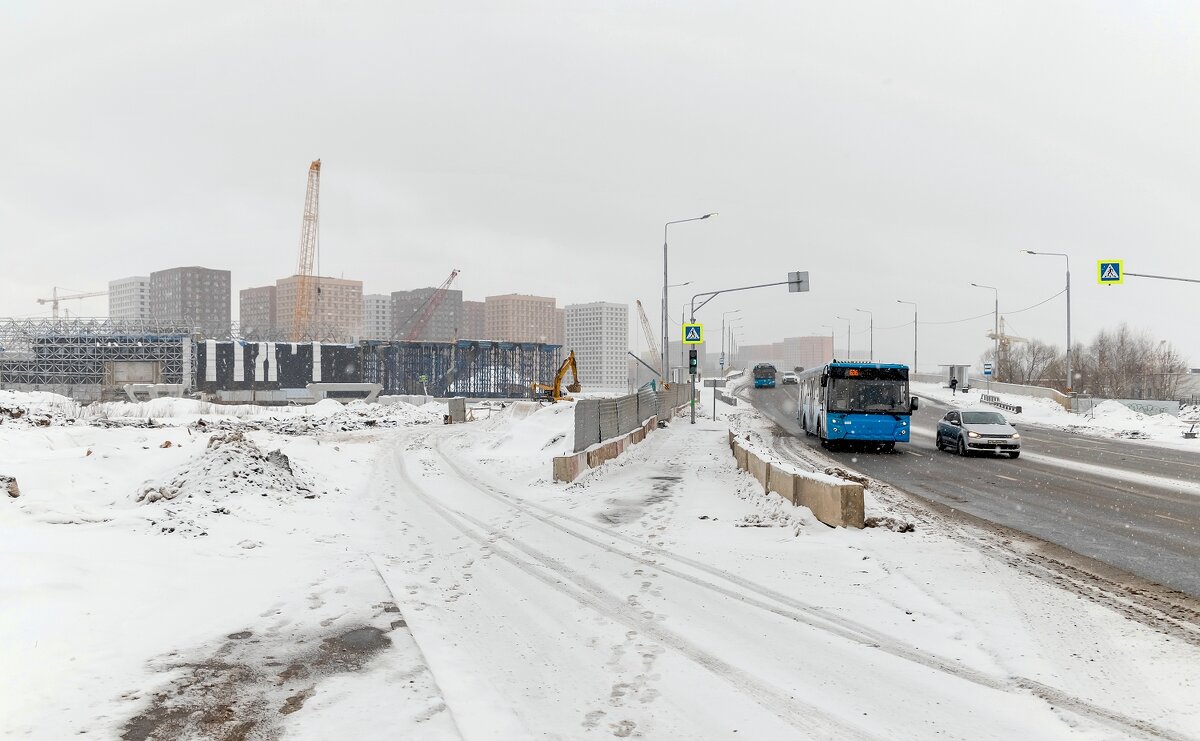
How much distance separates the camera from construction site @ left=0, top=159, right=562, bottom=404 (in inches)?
4230

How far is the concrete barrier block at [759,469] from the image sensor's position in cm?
1434

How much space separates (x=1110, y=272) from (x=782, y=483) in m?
27.2

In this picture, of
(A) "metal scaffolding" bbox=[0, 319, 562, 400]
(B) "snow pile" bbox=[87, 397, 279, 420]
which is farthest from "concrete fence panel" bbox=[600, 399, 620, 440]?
(A) "metal scaffolding" bbox=[0, 319, 562, 400]

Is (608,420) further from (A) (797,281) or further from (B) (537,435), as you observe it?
(A) (797,281)

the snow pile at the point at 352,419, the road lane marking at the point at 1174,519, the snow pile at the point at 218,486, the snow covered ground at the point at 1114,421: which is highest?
the snow pile at the point at 218,486

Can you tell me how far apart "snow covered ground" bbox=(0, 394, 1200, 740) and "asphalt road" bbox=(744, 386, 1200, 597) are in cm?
185

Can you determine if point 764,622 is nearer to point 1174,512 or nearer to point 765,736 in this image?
point 765,736

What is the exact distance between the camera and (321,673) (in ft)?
18.6

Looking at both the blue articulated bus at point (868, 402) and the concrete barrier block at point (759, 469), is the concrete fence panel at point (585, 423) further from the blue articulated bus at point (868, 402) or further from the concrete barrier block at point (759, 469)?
the blue articulated bus at point (868, 402)

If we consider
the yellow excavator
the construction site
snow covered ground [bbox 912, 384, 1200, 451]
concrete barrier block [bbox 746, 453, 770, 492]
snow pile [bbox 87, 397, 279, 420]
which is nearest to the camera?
concrete barrier block [bbox 746, 453, 770, 492]

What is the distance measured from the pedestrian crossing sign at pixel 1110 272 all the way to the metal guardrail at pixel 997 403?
18.3 metres

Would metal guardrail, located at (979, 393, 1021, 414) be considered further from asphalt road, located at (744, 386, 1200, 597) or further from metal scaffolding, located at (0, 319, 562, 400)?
metal scaffolding, located at (0, 319, 562, 400)

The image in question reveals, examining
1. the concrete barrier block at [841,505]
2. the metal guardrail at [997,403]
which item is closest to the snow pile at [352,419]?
the concrete barrier block at [841,505]

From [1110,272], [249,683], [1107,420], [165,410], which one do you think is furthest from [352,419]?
[1107,420]
